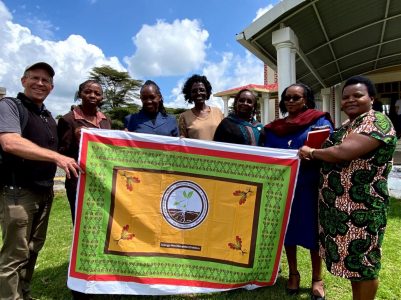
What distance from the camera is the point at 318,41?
28.7 ft

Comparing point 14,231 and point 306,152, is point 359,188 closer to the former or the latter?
point 306,152

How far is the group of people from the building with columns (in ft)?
13.8

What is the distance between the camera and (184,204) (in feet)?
9.38

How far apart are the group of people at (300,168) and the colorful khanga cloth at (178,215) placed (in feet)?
0.87

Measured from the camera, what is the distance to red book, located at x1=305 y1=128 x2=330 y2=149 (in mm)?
2795

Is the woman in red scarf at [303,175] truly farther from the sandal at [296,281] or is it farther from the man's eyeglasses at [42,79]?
the man's eyeglasses at [42,79]

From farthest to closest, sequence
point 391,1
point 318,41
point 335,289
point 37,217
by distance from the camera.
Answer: point 318,41 < point 391,1 < point 335,289 < point 37,217

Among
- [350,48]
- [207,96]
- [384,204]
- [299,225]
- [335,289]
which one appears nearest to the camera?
[384,204]

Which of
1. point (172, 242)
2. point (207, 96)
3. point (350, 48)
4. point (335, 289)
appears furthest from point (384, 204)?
point (350, 48)

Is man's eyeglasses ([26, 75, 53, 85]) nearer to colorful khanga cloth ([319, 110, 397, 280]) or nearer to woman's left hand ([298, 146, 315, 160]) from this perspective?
woman's left hand ([298, 146, 315, 160])

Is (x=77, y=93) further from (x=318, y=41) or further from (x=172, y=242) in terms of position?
(x=318, y=41)

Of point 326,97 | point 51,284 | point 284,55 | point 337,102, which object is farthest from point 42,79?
point 337,102

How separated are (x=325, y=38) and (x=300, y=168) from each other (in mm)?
6801

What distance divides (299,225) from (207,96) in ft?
5.54
